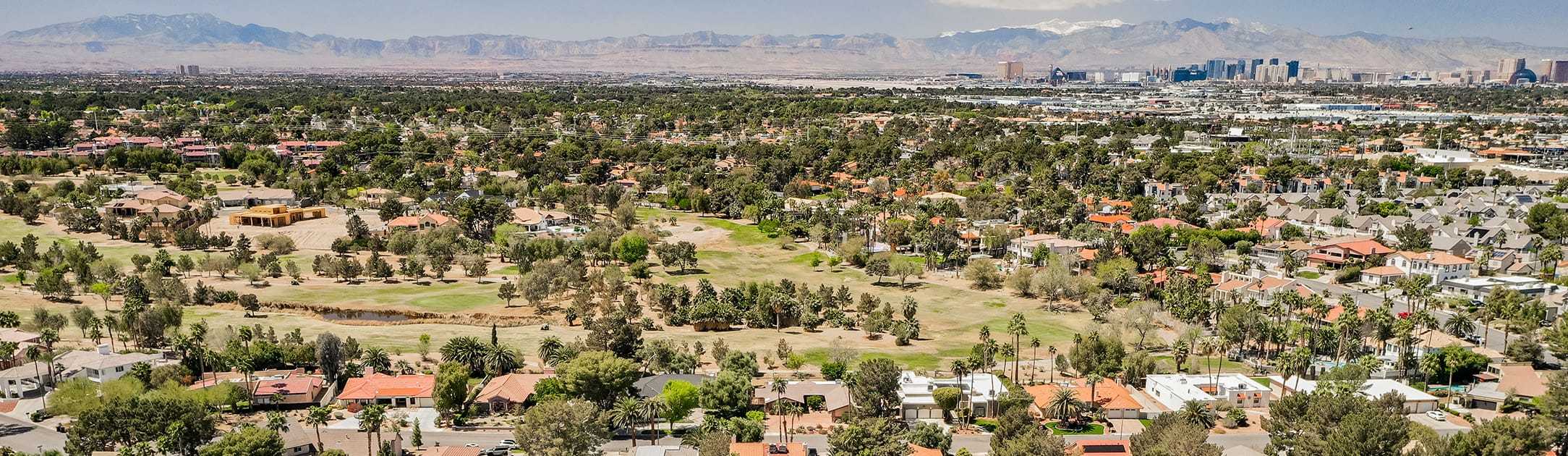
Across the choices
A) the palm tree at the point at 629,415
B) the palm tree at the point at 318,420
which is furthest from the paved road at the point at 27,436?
the palm tree at the point at 629,415

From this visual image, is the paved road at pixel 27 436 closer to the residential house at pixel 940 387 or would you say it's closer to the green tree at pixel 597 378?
the green tree at pixel 597 378

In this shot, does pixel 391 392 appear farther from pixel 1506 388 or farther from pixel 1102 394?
pixel 1506 388

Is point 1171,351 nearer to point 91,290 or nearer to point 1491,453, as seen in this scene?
point 1491,453

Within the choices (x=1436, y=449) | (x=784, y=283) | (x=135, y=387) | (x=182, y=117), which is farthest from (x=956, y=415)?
(x=182, y=117)

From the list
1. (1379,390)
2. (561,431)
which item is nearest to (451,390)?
(561,431)

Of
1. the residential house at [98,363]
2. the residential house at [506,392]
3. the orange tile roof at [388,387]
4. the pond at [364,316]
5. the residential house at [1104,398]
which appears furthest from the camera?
the pond at [364,316]

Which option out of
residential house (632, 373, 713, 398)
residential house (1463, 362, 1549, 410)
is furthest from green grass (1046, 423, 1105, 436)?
residential house (1463, 362, 1549, 410)
